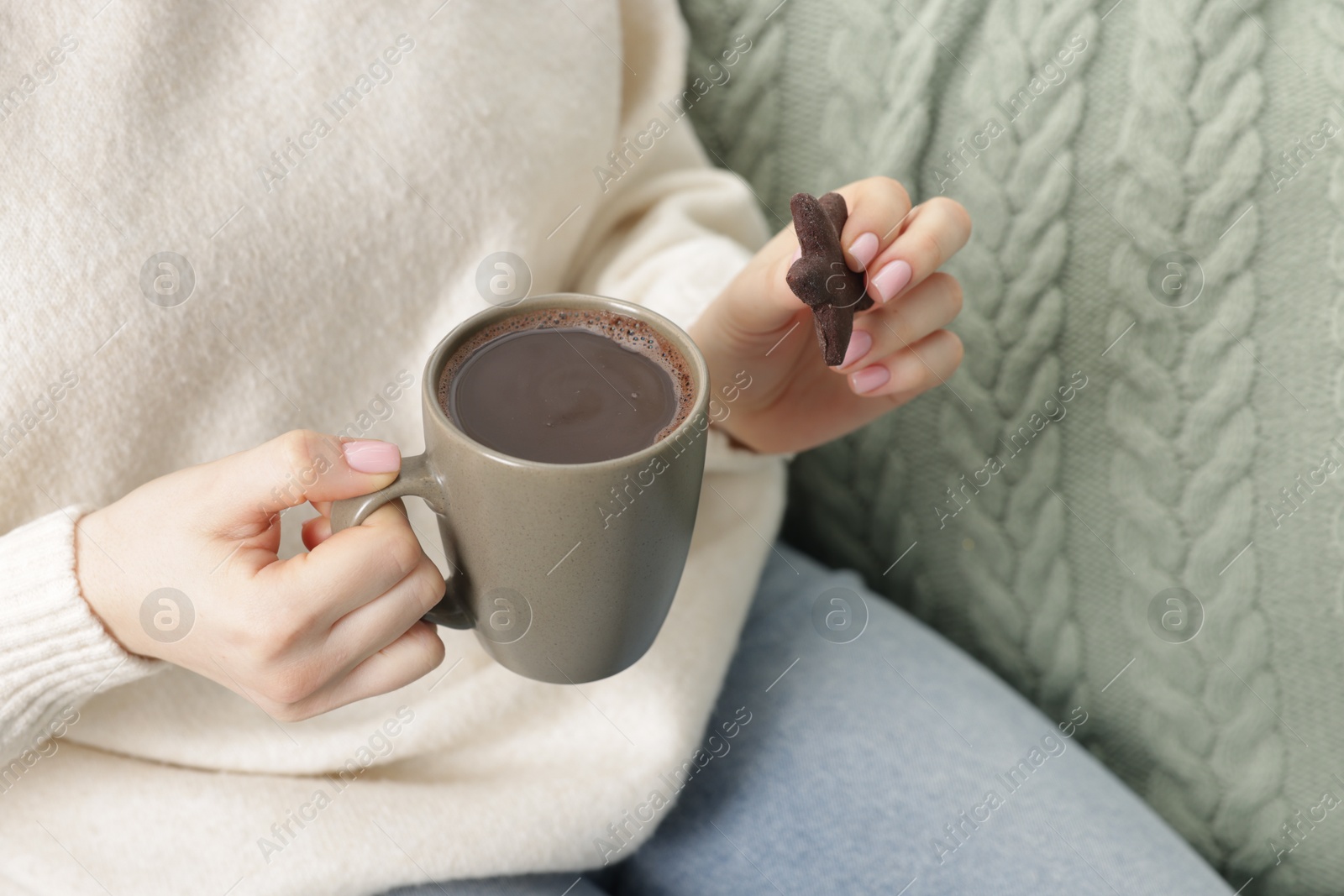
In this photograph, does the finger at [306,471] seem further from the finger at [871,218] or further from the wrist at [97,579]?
the finger at [871,218]

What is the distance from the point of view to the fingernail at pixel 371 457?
50 centimetres

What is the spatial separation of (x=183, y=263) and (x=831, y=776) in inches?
24.2

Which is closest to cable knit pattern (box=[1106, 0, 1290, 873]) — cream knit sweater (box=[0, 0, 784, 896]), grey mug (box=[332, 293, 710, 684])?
cream knit sweater (box=[0, 0, 784, 896])

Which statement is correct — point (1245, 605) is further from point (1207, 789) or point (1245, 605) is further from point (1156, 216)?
point (1156, 216)

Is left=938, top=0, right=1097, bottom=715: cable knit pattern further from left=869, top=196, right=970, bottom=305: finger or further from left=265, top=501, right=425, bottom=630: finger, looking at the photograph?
left=265, top=501, right=425, bottom=630: finger

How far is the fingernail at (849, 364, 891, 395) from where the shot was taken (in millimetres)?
662

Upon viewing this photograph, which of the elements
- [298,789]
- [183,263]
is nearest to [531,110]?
[183,263]

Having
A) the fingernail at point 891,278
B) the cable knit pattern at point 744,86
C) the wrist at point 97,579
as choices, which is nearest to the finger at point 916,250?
the fingernail at point 891,278

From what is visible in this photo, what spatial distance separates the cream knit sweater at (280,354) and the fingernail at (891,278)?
0.22 m

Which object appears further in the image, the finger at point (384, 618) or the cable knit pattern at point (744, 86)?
the cable knit pattern at point (744, 86)

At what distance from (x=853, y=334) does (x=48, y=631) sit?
0.51 meters

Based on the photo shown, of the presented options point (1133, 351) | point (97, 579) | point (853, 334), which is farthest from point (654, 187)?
point (97, 579)

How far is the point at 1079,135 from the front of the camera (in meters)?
0.80

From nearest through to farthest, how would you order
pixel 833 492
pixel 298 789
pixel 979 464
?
pixel 298 789
pixel 979 464
pixel 833 492
